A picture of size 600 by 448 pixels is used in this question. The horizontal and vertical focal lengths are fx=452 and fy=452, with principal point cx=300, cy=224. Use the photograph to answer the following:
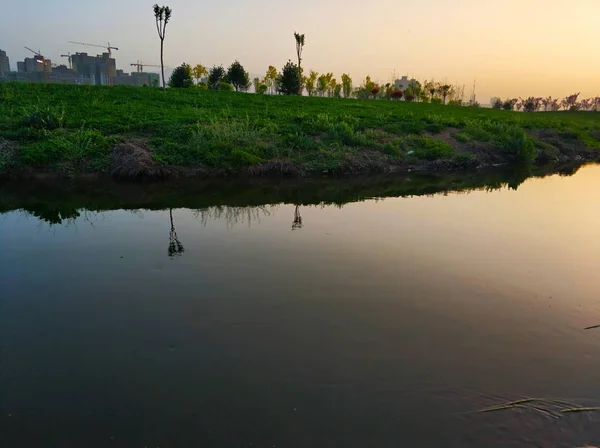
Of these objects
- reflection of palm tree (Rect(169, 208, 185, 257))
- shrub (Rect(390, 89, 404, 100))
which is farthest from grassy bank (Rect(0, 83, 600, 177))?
shrub (Rect(390, 89, 404, 100))

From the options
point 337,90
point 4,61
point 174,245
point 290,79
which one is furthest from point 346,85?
point 4,61

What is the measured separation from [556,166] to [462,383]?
59.3 ft

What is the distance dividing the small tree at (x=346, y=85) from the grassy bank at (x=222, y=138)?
→ 95.1 feet

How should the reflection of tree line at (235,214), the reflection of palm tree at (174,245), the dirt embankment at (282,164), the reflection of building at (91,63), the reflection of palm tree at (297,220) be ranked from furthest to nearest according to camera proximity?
the reflection of building at (91,63)
the dirt embankment at (282,164)
the reflection of tree line at (235,214)
the reflection of palm tree at (297,220)
the reflection of palm tree at (174,245)

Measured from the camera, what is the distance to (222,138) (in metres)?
14.3

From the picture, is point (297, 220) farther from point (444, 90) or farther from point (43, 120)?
point (444, 90)

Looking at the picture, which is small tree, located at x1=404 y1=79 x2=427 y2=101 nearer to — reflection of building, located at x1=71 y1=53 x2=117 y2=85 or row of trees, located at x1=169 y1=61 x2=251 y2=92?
row of trees, located at x1=169 y1=61 x2=251 y2=92

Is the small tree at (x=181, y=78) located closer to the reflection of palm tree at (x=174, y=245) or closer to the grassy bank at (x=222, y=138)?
the grassy bank at (x=222, y=138)

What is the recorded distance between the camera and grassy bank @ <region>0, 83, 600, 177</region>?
1295cm

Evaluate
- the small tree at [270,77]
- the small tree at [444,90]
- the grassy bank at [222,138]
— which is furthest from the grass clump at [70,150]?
the small tree at [444,90]

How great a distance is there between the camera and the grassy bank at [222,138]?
1295 centimetres

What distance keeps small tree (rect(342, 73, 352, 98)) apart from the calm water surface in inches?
1749

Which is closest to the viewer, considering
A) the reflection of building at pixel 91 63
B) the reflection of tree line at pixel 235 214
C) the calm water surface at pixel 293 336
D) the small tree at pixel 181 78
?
the calm water surface at pixel 293 336

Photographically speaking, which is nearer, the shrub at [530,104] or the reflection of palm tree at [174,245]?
the reflection of palm tree at [174,245]
